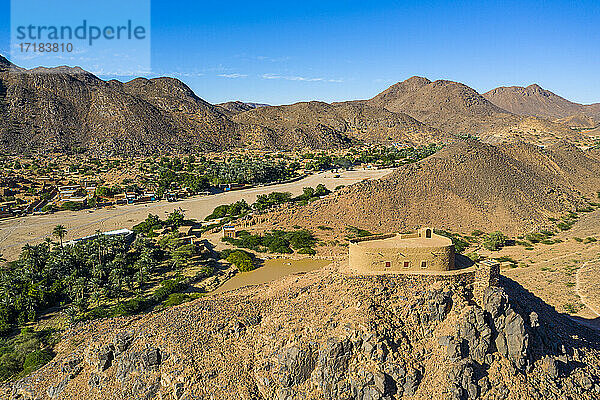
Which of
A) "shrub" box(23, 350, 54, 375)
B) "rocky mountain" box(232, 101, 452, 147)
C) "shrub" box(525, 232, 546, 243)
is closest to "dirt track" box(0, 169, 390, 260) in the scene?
"shrub" box(23, 350, 54, 375)

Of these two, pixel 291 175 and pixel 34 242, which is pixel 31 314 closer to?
pixel 34 242

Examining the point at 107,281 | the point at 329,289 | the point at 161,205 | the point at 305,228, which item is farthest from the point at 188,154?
the point at 329,289

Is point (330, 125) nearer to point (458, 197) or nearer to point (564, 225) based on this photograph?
point (458, 197)

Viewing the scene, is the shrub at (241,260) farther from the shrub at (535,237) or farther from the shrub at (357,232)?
the shrub at (535,237)

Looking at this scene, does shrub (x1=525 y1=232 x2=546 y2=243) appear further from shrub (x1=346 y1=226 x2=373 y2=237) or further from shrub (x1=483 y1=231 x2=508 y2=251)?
shrub (x1=346 y1=226 x2=373 y2=237)

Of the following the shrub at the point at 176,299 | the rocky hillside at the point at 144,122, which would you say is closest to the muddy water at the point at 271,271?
the shrub at the point at 176,299

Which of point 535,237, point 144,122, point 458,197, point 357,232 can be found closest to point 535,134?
point 458,197

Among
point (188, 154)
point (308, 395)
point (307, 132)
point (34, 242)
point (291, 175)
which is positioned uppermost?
point (307, 132)
